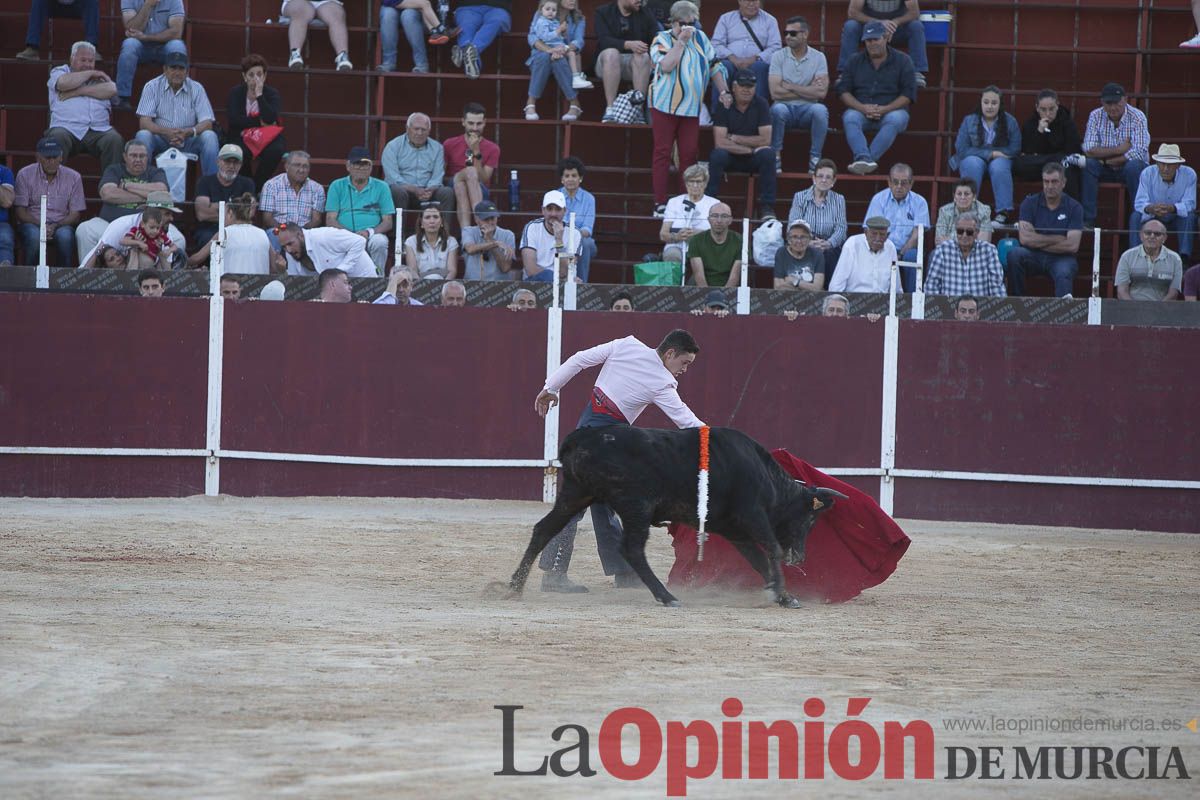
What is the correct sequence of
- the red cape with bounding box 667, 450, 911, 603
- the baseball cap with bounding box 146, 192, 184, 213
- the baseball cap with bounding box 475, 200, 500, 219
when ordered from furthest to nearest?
the baseball cap with bounding box 146, 192, 184, 213 → the baseball cap with bounding box 475, 200, 500, 219 → the red cape with bounding box 667, 450, 911, 603

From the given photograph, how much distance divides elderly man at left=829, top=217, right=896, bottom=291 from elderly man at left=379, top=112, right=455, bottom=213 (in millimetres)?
3715

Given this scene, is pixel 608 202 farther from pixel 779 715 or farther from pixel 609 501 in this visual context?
pixel 779 715

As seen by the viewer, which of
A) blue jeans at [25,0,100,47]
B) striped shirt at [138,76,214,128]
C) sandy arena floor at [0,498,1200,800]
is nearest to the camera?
sandy arena floor at [0,498,1200,800]

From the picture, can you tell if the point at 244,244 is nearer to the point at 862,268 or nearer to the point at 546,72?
the point at 546,72

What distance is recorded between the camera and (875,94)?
15703mm

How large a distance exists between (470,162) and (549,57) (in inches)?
84.9

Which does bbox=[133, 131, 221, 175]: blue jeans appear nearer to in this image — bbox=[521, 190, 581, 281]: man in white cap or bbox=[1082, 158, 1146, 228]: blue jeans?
bbox=[521, 190, 581, 281]: man in white cap

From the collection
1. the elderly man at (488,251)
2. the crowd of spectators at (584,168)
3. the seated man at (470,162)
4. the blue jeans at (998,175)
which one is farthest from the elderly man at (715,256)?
the blue jeans at (998,175)

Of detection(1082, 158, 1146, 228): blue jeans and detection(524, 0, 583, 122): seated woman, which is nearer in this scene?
detection(1082, 158, 1146, 228): blue jeans

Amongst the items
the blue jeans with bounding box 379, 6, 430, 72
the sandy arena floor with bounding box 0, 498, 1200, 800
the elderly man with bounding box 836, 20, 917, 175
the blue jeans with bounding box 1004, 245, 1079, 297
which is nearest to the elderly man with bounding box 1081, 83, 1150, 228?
the blue jeans with bounding box 1004, 245, 1079, 297

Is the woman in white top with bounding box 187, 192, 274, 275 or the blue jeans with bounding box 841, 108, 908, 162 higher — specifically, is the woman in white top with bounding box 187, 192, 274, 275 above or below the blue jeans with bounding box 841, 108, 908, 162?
below

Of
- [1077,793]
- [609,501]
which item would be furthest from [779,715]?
[609,501]

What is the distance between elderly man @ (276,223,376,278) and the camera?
13.3m


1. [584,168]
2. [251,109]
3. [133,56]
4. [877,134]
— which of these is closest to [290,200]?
[251,109]
